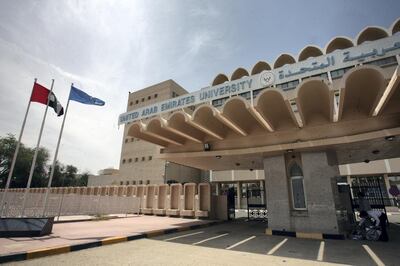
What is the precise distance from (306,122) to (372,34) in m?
27.8

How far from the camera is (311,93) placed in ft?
25.5

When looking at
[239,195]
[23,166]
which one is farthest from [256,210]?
[23,166]

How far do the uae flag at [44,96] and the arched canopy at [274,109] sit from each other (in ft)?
30.4

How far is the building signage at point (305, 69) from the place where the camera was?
6840 mm

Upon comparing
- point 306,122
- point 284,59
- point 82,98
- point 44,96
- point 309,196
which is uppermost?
point 284,59

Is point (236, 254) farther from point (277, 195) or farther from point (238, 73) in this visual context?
point (238, 73)

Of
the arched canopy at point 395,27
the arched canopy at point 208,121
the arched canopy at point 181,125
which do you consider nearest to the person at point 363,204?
the arched canopy at point 208,121

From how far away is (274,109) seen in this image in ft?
28.8

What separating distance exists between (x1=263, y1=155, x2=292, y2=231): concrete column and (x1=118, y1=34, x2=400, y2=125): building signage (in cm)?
385

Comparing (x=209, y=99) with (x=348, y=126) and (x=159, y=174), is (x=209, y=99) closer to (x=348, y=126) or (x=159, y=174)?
(x=348, y=126)

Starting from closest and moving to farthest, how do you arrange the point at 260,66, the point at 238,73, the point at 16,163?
1. the point at 260,66
2. the point at 238,73
3. the point at 16,163

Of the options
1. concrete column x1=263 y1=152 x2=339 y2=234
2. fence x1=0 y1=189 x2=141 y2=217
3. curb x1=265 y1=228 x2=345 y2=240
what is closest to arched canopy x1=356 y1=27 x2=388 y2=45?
concrete column x1=263 y1=152 x2=339 y2=234

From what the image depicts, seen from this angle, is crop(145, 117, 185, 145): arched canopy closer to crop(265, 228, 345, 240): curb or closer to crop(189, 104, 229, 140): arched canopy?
crop(189, 104, 229, 140): arched canopy

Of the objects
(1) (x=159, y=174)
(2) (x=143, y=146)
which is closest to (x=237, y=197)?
(1) (x=159, y=174)
